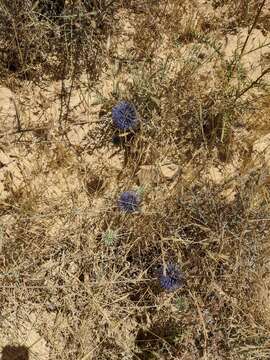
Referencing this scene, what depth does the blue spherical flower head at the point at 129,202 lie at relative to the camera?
210 centimetres

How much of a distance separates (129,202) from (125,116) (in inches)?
15.0

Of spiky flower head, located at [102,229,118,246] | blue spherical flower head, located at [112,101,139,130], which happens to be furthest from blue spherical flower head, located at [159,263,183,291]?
blue spherical flower head, located at [112,101,139,130]

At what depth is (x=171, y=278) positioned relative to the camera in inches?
81.6

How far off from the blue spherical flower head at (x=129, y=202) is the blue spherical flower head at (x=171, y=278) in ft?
0.89

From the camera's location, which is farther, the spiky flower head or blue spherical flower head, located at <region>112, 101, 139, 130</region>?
blue spherical flower head, located at <region>112, 101, 139, 130</region>

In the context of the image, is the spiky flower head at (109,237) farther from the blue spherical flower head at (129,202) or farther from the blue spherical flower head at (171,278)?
the blue spherical flower head at (171,278)

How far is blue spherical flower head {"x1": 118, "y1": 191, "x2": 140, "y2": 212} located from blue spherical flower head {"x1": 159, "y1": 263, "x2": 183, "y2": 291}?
270mm

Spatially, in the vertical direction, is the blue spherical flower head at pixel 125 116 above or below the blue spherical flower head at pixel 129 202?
above

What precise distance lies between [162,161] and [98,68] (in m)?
0.53

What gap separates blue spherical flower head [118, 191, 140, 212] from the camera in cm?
210

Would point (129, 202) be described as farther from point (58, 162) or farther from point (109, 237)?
point (58, 162)

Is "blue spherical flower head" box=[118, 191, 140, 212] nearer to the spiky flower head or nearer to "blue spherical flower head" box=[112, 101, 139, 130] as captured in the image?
the spiky flower head

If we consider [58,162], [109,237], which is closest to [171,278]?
[109,237]

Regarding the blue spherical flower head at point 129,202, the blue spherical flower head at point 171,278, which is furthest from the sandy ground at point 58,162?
the blue spherical flower head at point 171,278
